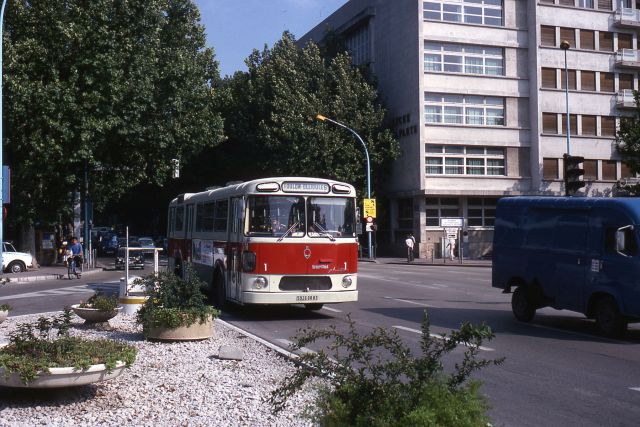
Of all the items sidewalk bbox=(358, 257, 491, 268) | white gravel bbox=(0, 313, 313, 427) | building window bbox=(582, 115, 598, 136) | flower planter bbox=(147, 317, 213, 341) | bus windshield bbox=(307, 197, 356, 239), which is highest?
building window bbox=(582, 115, 598, 136)

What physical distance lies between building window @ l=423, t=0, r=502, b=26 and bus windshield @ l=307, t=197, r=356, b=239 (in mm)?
34226

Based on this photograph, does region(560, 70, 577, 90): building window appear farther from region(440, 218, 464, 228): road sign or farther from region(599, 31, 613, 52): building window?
region(440, 218, 464, 228): road sign

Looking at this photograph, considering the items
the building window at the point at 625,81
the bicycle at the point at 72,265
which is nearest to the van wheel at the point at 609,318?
the bicycle at the point at 72,265

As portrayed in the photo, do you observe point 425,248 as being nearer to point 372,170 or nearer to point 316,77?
point 372,170

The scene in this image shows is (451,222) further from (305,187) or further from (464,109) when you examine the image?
(305,187)

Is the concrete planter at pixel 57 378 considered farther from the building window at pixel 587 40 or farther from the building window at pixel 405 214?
the building window at pixel 587 40

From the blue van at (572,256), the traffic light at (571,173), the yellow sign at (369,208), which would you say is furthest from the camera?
the yellow sign at (369,208)

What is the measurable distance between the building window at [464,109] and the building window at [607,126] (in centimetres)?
734

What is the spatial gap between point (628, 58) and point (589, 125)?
5.43 meters

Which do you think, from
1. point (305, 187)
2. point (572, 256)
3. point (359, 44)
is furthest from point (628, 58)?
point (305, 187)

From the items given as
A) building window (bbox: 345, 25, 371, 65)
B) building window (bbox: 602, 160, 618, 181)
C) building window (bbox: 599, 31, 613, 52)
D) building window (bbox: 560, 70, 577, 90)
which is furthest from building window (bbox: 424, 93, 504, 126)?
building window (bbox: 599, 31, 613, 52)

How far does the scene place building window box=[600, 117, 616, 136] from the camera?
49469 mm

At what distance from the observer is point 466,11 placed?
4747cm

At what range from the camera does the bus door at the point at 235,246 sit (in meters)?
14.5
